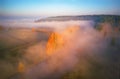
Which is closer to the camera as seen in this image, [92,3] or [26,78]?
[26,78]

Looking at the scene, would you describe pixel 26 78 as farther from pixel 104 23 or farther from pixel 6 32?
pixel 104 23

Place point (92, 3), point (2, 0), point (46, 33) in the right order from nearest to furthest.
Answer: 1. point (2, 0)
2. point (46, 33)
3. point (92, 3)

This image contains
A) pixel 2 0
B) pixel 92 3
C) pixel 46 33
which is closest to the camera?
pixel 2 0

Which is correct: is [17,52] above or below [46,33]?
below

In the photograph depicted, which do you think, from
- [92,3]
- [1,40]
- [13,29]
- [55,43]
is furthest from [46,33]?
[92,3]

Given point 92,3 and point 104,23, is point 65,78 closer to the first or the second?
point 104,23

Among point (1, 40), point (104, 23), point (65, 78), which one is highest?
point (104, 23)
